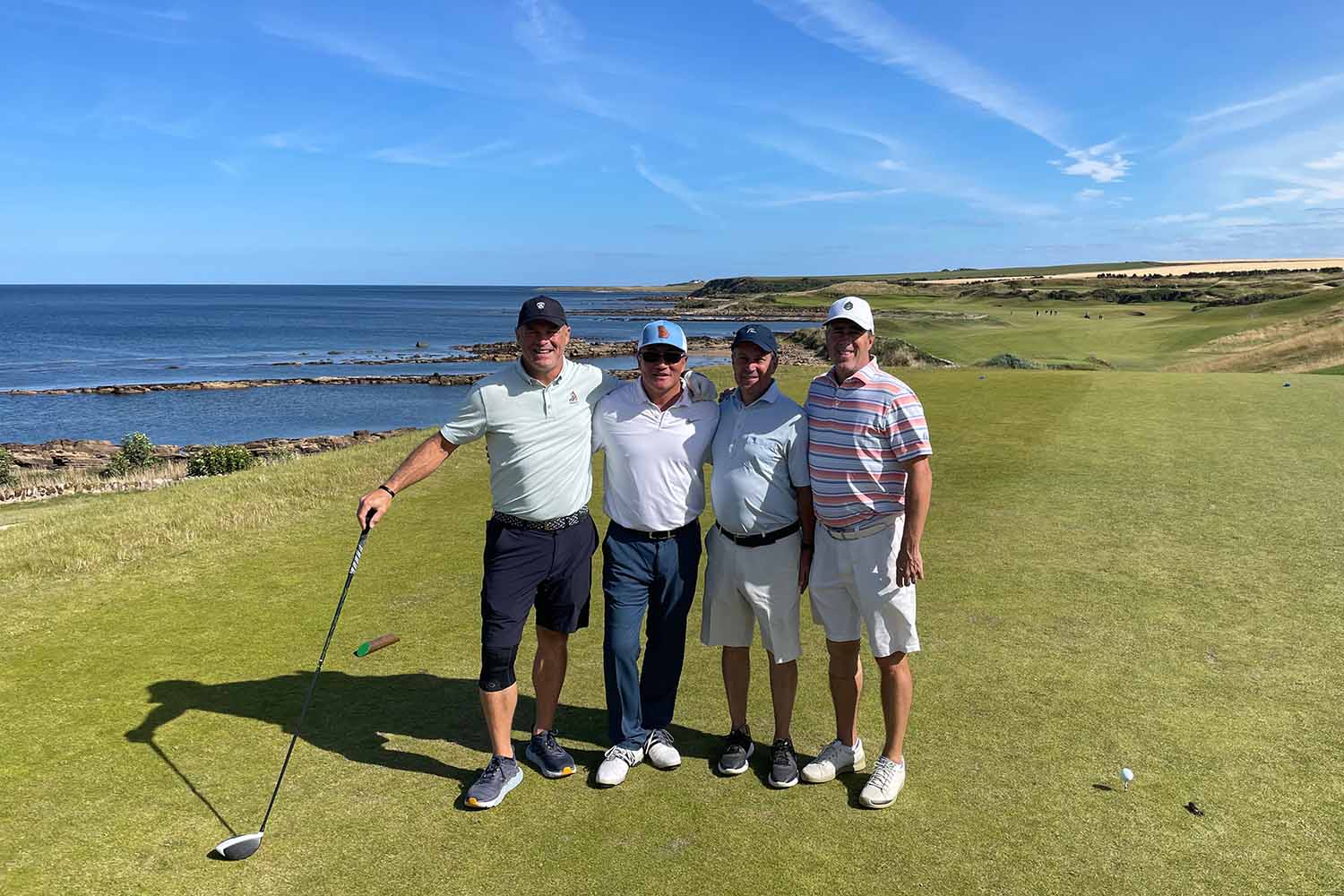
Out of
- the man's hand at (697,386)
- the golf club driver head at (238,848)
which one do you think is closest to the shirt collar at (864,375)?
the man's hand at (697,386)

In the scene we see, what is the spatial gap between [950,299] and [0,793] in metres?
97.5

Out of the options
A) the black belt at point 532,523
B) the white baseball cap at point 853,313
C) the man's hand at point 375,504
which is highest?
the white baseball cap at point 853,313

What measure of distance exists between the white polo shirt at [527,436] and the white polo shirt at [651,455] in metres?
0.18

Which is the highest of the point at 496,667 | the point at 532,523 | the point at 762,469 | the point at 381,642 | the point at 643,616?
the point at 762,469

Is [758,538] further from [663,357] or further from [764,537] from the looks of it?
[663,357]

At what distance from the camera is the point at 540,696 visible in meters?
4.51

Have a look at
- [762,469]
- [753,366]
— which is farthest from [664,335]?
[762,469]

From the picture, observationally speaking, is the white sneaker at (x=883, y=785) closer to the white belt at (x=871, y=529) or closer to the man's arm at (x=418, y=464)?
the white belt at (x=871, y=529)

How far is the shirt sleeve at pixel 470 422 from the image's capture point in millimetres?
4164

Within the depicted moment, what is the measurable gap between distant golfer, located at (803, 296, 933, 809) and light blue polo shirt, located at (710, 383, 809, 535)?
8 centimetres

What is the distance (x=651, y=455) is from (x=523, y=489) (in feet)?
2.07

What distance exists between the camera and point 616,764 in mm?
4262

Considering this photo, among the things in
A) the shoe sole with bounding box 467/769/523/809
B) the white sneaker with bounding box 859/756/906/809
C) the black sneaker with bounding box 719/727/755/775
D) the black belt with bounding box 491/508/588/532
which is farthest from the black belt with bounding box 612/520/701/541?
the white sneaker with bounding box 859/756/906/809

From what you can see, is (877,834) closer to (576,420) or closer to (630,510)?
(630,510)
